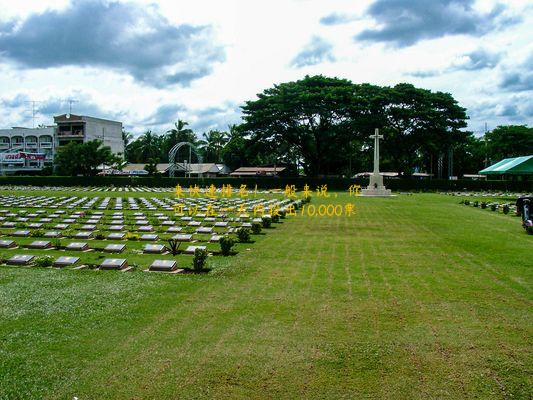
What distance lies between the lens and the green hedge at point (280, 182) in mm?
54469

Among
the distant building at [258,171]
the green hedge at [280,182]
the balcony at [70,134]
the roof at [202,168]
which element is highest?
the balcony at [70,134]

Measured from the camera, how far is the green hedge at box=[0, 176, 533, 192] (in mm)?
54469

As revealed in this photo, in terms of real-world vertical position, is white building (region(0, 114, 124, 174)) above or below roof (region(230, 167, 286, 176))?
above

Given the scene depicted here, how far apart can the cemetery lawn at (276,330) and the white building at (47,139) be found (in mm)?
75330

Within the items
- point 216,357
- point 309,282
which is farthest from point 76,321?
point 309,282

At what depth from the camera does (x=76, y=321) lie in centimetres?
686

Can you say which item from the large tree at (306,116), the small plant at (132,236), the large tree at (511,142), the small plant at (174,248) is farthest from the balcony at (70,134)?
the small plant at (174,248)

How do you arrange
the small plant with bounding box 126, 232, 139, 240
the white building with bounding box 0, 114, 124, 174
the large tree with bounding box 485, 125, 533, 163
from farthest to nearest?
the white building with bounding box 0, 114, 124, 174, the large tree with bounding box 485, 125, 533, 163, the small plant with bounding box 126, 232, 139, 240

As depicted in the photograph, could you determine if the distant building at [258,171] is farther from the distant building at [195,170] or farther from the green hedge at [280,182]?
the green hedge at [280,182]

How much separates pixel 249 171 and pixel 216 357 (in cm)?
7167

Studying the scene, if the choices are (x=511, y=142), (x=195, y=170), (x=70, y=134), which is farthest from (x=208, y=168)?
(x=511, y=142)

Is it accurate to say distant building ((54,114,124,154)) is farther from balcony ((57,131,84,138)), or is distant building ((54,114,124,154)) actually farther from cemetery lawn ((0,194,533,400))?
cemetery lawn ((0,194,533,400))

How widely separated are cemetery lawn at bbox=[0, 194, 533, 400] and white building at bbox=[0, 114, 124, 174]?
247 ft

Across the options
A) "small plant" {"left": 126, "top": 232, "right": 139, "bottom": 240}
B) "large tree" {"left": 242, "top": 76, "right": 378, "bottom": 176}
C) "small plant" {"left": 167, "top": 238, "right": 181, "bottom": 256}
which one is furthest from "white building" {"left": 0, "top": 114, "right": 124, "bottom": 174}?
"small plant" {"left": 167, "top": 238, "right": 181, "bottom": 256}
